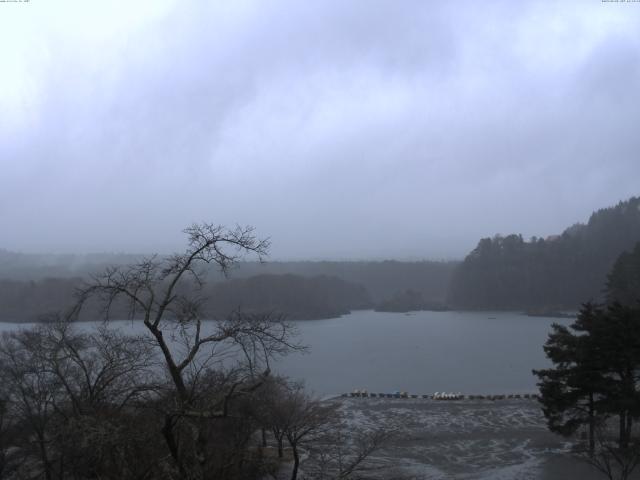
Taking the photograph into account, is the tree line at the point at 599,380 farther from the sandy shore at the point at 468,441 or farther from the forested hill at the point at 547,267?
the forested hill at the point at 547,267

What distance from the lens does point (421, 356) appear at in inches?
1034

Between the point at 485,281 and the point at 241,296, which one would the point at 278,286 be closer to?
the point at 241,296

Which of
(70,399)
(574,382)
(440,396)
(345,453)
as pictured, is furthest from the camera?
(440,396)

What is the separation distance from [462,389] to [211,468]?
15825 mm

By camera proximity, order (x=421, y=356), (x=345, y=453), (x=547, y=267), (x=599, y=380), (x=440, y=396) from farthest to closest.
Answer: (x=547, y=267) < (x=421, y=356) < (x=440, y=396) < (x=345, y=453) < (x=599, y=380)

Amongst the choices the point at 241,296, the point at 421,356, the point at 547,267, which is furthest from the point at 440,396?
the point at 547,267

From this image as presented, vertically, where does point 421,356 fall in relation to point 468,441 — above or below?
above

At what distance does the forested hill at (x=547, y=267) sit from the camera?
48469mm

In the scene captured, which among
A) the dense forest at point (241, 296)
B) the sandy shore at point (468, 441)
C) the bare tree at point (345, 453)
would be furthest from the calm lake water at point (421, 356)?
the dense forest at point (241, 296)

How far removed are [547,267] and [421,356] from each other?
28.4 metres

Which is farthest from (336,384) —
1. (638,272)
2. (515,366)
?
(638,272)

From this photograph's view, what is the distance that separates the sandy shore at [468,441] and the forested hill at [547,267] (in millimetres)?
34985

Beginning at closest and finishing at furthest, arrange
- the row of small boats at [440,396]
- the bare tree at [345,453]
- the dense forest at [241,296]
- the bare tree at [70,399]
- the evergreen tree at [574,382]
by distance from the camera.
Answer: the bare tree at [70,399] < the bare tree at [345,453] < the evergreen tree at [574,382] < the row of small boats at [440,396] < the dense forest at [241,296]

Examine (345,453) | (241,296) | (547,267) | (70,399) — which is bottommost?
(345,453)
